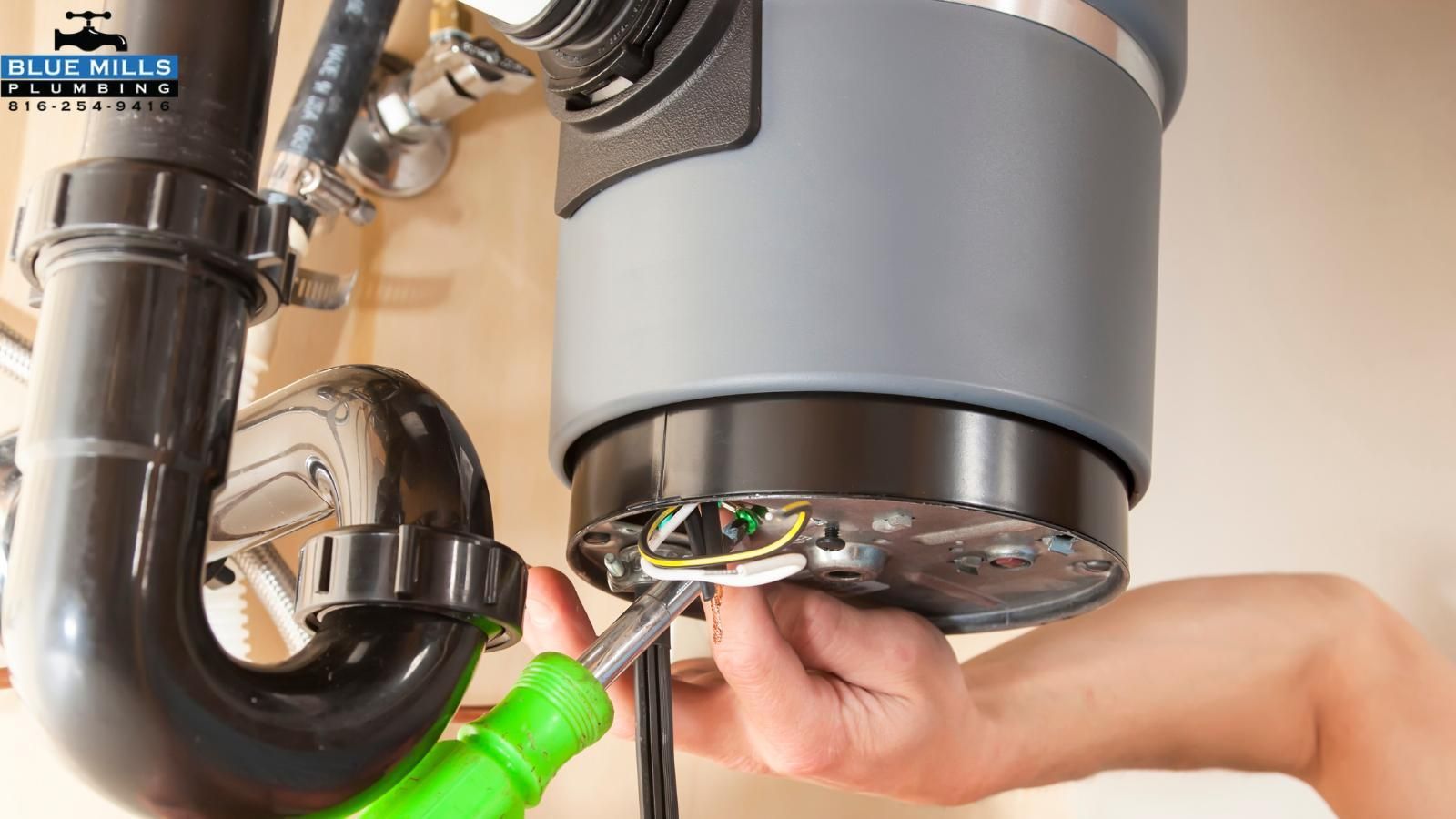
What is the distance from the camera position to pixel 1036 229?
1.21 ft

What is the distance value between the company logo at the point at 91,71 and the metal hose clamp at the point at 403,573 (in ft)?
0.44

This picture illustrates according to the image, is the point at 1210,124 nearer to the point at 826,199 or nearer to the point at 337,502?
the point at 826,199

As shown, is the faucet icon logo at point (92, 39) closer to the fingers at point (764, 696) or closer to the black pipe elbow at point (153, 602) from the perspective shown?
the black pipe elbow at point (153, 602)

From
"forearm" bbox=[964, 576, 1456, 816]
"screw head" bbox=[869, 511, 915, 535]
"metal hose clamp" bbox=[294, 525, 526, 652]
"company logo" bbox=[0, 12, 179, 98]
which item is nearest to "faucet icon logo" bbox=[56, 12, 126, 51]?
"company logo" bbox=[0, 12, 179, 98]

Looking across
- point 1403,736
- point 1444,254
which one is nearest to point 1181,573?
point 1403,736

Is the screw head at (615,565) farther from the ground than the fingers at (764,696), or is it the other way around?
the screw head at (615,565)

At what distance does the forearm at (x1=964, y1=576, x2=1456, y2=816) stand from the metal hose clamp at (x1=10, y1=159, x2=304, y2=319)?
1.73 ft

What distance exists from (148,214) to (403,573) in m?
0.12

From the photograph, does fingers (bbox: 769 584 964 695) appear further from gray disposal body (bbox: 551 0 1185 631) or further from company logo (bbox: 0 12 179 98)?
company logo (bbox: 0 12 179 98)

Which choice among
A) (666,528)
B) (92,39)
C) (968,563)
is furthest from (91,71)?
(968,563)

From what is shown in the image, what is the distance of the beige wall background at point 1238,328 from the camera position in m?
0.78

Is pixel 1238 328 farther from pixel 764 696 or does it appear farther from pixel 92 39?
pixel 92 39

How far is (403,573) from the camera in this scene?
0.34 meters

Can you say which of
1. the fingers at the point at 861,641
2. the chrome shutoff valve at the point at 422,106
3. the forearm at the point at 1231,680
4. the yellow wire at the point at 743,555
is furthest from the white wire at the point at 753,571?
the chrome shutoff valve at the point at 422,106
